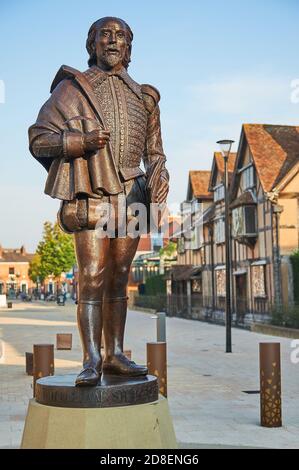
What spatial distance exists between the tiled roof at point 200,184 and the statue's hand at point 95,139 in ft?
111

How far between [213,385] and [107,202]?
7.49m

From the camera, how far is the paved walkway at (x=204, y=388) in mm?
7469

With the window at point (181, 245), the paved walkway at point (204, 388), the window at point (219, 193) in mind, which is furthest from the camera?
the window at point (181, 245)

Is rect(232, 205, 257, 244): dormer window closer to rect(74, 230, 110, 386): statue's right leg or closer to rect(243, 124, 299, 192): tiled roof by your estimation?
rect(243, 124, 299, 192): tiled roof

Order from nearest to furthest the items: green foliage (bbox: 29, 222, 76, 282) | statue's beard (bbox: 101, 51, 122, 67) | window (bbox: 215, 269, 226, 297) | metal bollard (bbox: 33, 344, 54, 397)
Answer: statue's beard (bbox: 101, 51, 122, 67), metal bollard (bbox: 33, 344, 54, 397), window (bbox: 215, 269, 226, 297), green foliage (bbox: 29, 222, 76, 282)

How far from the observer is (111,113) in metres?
5.20

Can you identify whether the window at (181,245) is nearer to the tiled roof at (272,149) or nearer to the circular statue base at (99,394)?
the tiled roof at (272,149)

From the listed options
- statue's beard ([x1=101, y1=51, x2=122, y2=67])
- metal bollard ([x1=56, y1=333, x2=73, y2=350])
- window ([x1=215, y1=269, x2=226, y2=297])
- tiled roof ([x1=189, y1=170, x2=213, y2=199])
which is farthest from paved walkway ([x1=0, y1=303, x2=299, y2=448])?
tiled roof ([x1=189, y1=170, x2=213, y2=199])

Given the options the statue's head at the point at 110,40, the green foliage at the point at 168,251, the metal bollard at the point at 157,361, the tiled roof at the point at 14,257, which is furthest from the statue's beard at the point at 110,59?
the tiled roof at the point at 14,257

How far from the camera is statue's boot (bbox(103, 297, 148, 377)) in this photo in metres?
5.24

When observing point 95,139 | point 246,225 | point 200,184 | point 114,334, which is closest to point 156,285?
point 200,184

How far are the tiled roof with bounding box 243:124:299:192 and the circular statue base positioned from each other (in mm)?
22847

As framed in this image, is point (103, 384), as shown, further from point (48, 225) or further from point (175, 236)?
point (48, 225)
